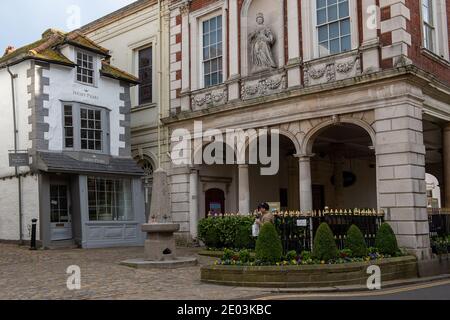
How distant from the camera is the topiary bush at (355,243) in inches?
516

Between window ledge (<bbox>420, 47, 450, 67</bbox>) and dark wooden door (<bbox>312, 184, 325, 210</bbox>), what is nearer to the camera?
window ledge (<bbox>420, 47, 450, 67</bbox>)

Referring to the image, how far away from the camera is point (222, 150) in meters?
22.1

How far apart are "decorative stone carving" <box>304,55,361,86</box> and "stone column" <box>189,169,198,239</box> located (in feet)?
20.1

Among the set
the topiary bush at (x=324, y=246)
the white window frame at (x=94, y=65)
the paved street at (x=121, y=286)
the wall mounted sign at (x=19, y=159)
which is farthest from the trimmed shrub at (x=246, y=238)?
the white window frame at (x=94, y=65)

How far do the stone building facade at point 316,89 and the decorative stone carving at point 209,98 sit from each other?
47 mm

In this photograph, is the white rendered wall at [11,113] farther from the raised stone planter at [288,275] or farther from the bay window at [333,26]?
the raised stone planter at [288,275]

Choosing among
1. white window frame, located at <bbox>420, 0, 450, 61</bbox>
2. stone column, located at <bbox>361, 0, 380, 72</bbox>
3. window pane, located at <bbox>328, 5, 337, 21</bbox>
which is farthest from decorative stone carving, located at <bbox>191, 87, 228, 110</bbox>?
white window frame, located at <bbox>420, 0, 450, 61</bbox>

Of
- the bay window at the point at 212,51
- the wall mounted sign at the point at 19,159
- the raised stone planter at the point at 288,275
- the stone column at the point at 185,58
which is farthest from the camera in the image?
the stone column at the point at 185,58

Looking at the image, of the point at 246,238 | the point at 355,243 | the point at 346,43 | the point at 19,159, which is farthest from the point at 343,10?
the point at 19,159

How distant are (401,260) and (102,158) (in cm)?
1191

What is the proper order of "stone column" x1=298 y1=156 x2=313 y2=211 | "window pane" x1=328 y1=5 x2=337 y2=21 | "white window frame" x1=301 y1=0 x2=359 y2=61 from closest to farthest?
"stone column" x1=298 y1=156 x2=313 y2=211, "window pane" x1=328 y1=5 x2=337 y2=21, "white window frame" x1=301 y1=0 x2=359 y2=61

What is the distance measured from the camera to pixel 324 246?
12.3 metres

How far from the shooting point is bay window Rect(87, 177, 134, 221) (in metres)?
20.6

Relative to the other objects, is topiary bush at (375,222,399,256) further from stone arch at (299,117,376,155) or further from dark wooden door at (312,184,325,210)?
dark wooden door at (312,184,325,210)
